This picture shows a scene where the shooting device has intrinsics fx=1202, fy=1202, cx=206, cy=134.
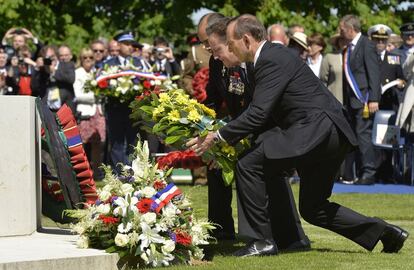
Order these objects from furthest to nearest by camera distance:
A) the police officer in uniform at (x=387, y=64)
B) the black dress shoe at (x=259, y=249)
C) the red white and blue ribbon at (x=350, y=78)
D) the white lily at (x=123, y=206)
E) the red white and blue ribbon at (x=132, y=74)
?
1. the police officer in uniform at (x=387, y=64)
2. the red white and blue ribbon at (x=350, y=78)
3. the red white and blue ribbon at (x=132, y=74)
4. the black dress shoe at (x=259, y=249)
5. the white lily at (x=123, y=206)

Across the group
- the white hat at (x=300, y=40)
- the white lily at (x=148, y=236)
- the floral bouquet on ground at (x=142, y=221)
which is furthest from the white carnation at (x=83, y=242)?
the white hat at (x=300, y=40)

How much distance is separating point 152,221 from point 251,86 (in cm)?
168

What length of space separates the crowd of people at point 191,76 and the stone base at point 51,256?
736cm

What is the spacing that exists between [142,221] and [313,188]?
1515mm

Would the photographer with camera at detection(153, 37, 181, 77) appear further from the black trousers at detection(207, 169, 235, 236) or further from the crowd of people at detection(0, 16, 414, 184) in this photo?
the black trousers at detection(207, 169, 235, 236)

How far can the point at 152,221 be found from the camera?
9078 mm

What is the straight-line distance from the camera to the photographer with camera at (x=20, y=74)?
18.4 m

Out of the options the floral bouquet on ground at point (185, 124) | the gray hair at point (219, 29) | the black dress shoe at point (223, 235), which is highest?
the gray hair at point (219, 29)

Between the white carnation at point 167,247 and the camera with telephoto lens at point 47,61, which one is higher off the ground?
the camera with telephoto lens at point 47,61

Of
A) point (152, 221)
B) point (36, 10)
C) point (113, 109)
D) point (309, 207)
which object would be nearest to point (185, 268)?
point (152, 221)

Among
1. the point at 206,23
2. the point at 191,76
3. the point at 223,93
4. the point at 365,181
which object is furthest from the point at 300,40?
the point at 206,23

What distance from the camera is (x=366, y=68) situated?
17812 millimetres

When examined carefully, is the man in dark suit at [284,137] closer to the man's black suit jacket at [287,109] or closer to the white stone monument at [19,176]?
the man's black suit jacket at [287,109]

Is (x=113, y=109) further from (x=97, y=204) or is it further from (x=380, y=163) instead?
(x=97, y=204)
